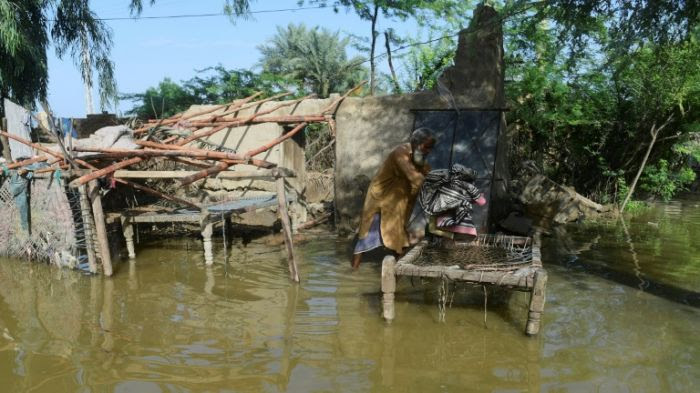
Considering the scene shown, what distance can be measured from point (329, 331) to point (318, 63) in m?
22.3

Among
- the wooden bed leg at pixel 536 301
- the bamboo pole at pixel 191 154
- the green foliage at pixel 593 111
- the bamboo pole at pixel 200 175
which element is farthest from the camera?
the green foliage at pixel 593 111

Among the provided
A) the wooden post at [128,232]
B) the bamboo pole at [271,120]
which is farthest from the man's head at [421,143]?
the wooden post at [128,232]

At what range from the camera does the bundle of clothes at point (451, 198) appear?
17.9 ft

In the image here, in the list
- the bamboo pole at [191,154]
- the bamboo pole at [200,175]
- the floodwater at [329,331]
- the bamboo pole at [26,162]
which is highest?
the bamboo pole at [191,154]

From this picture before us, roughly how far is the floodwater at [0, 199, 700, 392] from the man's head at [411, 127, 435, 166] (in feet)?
4.78

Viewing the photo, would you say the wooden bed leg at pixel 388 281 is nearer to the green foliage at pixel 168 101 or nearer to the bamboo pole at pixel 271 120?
the bamboo pole at pixel 271 120

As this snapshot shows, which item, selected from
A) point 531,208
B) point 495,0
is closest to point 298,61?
point 495,0

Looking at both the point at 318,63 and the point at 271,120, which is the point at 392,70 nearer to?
the point at 271,120

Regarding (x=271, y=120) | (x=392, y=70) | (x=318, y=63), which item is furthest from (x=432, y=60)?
(x=318, y=63)

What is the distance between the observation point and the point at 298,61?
2575 cm

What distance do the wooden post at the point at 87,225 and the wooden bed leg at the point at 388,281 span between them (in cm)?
375

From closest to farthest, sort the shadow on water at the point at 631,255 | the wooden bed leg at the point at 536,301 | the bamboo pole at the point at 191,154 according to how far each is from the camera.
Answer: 1. the wooden bed leg at the point at 536,301
2. the bamboo pole at the point at 191,154
3. the shadow on water at the point at 631,255

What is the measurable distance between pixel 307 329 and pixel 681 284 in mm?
4387

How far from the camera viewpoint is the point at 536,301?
167 inches
